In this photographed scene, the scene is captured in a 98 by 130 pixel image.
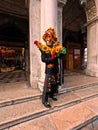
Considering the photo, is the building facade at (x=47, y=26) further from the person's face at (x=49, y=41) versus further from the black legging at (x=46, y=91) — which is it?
the person's face at (x=49, y=41)

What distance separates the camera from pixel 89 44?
301 inches

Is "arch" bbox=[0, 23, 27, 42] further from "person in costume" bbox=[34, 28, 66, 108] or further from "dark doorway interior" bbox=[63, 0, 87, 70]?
"person in costume" bbox=[34, 28, 66, 108]

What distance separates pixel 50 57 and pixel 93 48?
4951mm

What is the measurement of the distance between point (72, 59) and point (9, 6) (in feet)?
26.7

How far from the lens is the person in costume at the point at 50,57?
3.12 m

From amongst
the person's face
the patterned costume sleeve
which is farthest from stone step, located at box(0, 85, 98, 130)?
the person's face

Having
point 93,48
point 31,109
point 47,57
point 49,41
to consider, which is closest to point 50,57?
point 47,57

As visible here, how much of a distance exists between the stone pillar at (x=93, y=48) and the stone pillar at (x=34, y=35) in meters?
3.86

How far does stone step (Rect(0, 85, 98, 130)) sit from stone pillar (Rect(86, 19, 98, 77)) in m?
3.42

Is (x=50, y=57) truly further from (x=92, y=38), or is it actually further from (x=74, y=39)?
(x=74, y=39)

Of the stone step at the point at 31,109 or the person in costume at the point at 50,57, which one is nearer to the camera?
the stone step at the point at 31,109

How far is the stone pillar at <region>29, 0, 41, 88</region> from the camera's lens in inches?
177

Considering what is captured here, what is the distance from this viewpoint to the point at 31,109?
9.68 feet

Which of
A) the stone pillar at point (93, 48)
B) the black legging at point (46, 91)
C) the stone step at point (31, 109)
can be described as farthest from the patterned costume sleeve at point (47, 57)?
the stone pillar at point (93, 48)
